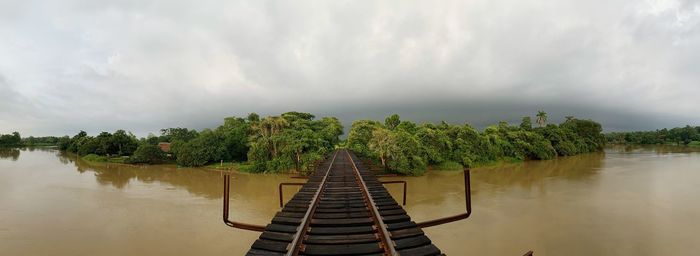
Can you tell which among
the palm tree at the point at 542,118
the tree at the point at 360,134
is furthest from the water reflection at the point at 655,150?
the tree at the point at 360,134

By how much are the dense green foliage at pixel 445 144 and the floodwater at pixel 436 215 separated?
2526 mm

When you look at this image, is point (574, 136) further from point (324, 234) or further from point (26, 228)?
point (26, 228)

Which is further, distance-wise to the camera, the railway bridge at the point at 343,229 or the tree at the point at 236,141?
the tree at the point at 236,141

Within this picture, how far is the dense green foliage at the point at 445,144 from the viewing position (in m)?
Result: 27.2

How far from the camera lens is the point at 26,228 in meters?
13.8

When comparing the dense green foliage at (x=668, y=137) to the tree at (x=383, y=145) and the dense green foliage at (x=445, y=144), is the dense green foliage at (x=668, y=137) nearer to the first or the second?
the dense green foliage at (x=445, y=144)

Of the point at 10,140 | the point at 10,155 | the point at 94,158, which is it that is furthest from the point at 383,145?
the point at 10,140

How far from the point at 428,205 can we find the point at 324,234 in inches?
531

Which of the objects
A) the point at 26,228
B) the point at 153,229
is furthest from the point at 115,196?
the point at 153,229

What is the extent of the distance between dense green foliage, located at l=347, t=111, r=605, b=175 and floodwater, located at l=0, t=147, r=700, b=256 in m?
2.53

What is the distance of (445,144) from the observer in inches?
1302

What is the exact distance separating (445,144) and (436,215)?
1893 centimetres

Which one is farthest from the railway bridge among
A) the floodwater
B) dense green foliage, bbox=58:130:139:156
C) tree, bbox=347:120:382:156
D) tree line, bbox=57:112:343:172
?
dense green foliage, bbox=58:130:139:156

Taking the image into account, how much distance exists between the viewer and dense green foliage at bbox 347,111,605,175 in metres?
27.2
